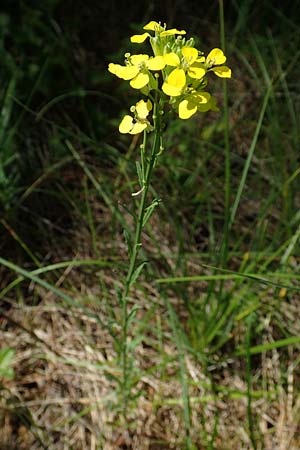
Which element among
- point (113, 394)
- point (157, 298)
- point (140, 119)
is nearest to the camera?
point (140, 119)

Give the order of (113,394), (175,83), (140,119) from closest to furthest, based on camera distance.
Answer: (175,83) < (140,119) < (113,394)

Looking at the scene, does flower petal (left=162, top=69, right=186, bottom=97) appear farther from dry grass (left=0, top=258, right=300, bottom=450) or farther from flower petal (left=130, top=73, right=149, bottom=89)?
dry grass (left=0, top=258, right=300, bottom=450)

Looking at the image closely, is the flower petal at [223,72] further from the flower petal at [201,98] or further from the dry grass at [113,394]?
the dry grass at [113,394]

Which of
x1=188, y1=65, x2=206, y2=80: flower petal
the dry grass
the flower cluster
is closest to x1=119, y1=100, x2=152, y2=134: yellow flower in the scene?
the flower cluster

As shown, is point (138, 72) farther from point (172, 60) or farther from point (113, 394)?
point (113, 394)

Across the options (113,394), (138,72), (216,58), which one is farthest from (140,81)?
(113,394)

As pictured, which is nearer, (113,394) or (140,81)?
(140,81)
